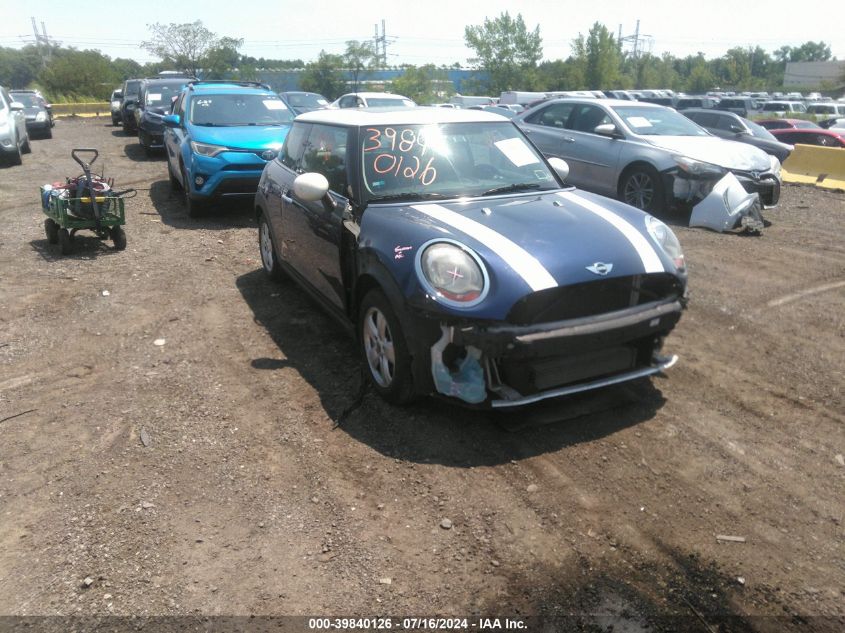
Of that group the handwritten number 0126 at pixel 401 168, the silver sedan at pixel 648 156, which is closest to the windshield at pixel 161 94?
the silver sedan at pixel 648 156

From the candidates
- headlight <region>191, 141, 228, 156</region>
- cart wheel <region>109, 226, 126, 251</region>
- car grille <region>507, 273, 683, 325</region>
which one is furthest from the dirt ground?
headlight <region>191, 141, 228, 156</region>

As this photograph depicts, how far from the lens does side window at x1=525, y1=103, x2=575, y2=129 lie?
429 inches

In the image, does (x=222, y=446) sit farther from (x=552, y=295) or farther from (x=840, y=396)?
(x=840, y=396)

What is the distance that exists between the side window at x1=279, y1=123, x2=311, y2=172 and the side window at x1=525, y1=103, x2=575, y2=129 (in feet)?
19.6

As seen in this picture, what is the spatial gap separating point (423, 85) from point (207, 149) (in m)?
47.9

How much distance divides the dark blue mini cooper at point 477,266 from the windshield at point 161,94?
47.3 ft

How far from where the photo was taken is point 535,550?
2957mm

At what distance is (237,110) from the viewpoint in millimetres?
10188

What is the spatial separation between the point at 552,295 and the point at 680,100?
29763 millimetres

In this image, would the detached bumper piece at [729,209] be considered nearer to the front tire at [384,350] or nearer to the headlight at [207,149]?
the front tire at [384,350]

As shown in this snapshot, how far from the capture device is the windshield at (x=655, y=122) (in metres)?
9.95

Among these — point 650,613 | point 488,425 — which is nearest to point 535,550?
point 650,613

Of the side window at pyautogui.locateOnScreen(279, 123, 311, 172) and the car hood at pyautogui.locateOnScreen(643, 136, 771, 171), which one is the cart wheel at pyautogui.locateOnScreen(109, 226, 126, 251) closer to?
the side window at pyautogui.locateOnScreen(279, 123, 311, 172)

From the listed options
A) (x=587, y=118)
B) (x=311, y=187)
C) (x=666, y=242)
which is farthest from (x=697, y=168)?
(x=311, y=187)
